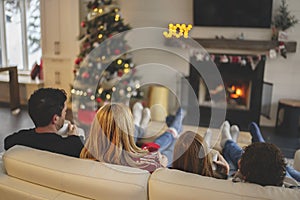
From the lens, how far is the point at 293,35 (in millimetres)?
4574

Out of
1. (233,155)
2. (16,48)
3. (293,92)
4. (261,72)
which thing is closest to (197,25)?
(261,72)

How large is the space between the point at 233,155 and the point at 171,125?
1065 millimetres

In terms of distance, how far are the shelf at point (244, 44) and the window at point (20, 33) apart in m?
3.14

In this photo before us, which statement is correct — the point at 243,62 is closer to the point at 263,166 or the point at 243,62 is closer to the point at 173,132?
the point at 173,132

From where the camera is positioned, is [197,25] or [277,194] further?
[197,25]

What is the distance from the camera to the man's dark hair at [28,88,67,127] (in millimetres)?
1989

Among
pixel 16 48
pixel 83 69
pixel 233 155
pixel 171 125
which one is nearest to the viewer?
pixel 233 155

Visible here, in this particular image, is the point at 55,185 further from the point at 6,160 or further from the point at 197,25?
the point at 197,25

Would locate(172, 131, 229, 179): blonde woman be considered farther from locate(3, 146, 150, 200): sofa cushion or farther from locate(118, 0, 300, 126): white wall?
locate(118, 0, 300, 126): white wall

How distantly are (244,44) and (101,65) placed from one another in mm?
2021

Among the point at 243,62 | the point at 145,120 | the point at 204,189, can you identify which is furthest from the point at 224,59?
the point at 204,189

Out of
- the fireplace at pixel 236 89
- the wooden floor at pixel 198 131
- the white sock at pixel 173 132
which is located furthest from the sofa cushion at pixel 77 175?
the fireplace at pixel 236 89

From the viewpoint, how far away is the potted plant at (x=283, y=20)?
4457mm

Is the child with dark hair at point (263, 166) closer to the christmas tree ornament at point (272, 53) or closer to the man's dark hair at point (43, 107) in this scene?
the man's dark hair at point (43, 107)
